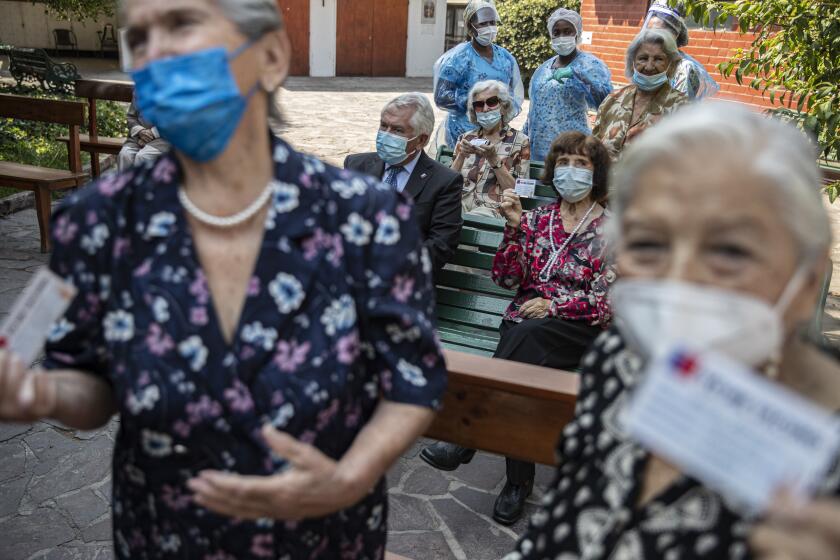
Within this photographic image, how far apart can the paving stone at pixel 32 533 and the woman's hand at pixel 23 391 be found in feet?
6.77

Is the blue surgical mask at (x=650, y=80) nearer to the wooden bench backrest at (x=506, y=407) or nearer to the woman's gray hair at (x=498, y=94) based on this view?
the woman's gray hair at (x=498, y=94)

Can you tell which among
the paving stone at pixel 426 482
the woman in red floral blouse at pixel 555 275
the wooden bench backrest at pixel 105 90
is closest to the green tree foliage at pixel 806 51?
the woman in red floral blouse at pixel 555 275

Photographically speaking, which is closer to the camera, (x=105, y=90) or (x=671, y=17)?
(x=671, y=17)

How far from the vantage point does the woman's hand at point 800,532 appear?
0.86m

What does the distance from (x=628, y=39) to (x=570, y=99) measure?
877 centimetres

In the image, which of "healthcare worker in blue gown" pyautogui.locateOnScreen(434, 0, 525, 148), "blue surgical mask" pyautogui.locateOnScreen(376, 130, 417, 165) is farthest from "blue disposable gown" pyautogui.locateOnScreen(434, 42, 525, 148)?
"blue surgical mask" pyautogui.locateOnScreen(376, 130, 417, 165)

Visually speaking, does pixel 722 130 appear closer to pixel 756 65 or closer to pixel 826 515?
pixel 826 515

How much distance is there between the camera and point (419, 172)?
413cm

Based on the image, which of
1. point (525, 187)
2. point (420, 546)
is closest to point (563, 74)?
point (525, 187)

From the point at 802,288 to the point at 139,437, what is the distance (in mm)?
1163

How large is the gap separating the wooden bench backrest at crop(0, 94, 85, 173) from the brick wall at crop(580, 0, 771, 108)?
891 centimetres

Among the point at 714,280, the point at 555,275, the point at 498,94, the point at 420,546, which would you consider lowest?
the point at 420,546

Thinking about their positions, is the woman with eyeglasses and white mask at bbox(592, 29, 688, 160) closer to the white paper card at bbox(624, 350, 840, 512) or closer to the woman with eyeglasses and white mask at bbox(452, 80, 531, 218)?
the woman with eyeglasses and white mask at bbox(452, 80, 531, 218)

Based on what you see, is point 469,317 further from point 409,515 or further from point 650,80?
point 650,80
